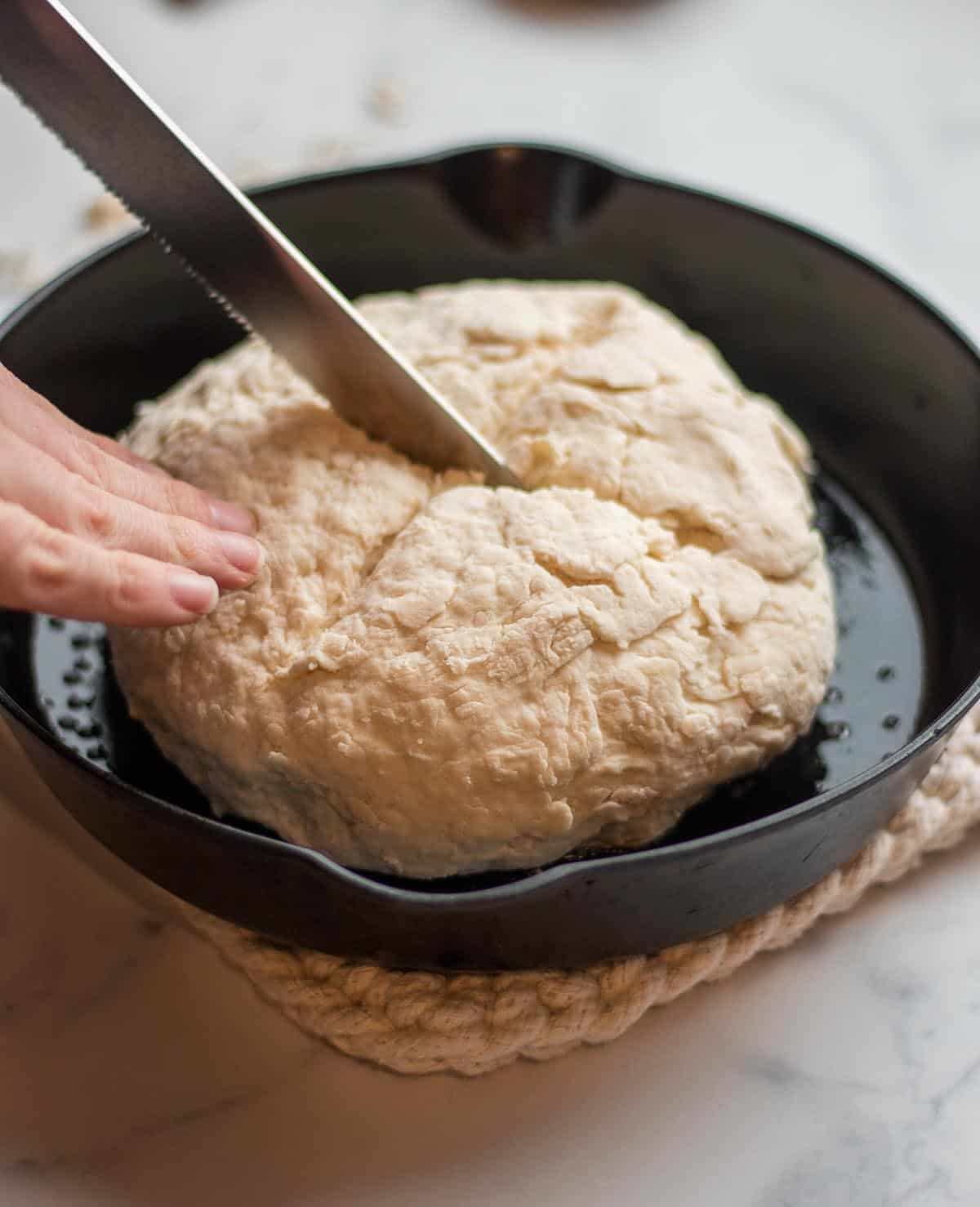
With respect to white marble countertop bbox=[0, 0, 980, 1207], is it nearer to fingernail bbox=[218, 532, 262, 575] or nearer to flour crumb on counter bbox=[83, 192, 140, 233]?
fingernail bbox=[218, 532, 262, 575]

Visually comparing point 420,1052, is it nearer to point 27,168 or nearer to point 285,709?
point 285,709

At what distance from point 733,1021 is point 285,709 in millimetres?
507

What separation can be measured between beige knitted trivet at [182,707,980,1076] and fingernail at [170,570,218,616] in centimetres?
32

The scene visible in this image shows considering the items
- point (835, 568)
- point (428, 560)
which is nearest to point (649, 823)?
point (428, 560)

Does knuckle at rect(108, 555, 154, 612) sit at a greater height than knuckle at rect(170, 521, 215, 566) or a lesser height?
greater

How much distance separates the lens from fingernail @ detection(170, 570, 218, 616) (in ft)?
3.37

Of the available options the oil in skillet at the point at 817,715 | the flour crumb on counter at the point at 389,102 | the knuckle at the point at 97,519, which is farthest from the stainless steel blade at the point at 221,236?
the flour crumb on counter at the point at 389,102

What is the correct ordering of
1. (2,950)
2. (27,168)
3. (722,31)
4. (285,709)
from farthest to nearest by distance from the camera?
(722,31), (27,168), (2,950), (285,709)

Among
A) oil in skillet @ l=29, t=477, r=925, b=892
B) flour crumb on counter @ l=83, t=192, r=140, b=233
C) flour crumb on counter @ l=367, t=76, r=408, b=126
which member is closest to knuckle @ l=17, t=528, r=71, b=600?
oil in skillet @ l=29, t=477, r=925, b=892

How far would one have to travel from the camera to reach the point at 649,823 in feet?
3.83

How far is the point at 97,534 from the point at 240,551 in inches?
5.3

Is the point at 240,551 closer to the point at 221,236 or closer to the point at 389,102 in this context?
the point at 221,236

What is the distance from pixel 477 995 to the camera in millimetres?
1132

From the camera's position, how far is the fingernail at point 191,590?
1.03 m
